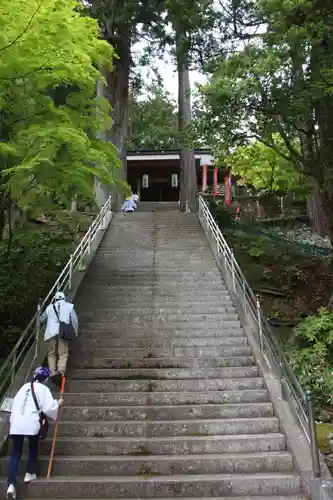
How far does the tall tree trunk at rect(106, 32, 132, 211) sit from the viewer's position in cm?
2064

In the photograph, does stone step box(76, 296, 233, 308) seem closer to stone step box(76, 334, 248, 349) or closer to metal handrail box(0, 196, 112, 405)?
metal handrail box(0, 196, 112, 405)

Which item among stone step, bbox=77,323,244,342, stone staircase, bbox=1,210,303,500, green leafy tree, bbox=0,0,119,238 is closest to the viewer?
stone staircase, bbox=1,210,303,500

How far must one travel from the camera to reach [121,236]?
15492 millimetres

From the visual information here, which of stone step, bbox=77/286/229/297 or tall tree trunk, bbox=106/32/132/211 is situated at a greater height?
tall tree trunk, bbox=106/32/132/211

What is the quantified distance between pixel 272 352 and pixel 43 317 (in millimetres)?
3884

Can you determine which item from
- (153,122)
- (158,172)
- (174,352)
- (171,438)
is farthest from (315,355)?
(153,122)

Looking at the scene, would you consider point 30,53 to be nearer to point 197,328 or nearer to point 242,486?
point 197,328

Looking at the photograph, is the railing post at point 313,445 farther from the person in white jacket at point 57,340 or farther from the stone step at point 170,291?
the stone step at point 170,291

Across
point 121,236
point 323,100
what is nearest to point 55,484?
point 323,100

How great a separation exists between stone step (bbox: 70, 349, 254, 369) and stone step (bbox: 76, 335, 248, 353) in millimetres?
437

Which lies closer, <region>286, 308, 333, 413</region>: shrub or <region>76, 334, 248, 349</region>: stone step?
<region>286, 308, 333, 413</region>: shrub

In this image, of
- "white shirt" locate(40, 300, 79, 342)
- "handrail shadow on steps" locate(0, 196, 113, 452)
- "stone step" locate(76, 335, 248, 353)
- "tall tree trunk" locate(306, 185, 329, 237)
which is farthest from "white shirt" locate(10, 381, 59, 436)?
"tall tree trunk" locate(306, 185, 329, 237)

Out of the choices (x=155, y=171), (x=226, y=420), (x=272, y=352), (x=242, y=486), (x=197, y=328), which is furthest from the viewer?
(x=155, y=171)

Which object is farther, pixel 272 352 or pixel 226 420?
pixel 272 352
